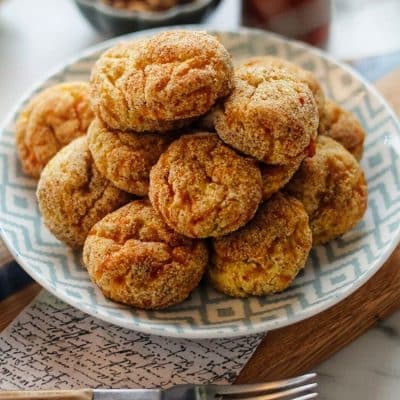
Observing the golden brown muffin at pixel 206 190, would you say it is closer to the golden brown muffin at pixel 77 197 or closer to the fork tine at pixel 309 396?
the golden brown muffin at pixel 77 197

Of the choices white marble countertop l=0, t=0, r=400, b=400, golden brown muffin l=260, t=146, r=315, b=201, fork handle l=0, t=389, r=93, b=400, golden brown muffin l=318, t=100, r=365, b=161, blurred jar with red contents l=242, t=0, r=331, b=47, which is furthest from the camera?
white marble countertop l=0, t=0, r=400, b=400

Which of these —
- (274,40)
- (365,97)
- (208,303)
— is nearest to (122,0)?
(274,40)

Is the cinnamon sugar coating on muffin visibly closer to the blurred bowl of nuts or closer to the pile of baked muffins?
the pile of baked muffins

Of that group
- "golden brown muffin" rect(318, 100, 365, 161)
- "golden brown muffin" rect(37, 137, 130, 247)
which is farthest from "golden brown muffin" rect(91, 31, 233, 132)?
"golden brown muffin" rect(318, 100, 365, 161)

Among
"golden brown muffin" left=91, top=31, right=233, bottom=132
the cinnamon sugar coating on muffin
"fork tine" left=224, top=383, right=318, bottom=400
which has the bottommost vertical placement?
"fork tine" left=224, top=383, right=318, bottom=400

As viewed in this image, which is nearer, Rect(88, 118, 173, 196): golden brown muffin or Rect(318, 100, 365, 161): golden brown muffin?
Rect(88, 118, 173, 196): golden brown muffin

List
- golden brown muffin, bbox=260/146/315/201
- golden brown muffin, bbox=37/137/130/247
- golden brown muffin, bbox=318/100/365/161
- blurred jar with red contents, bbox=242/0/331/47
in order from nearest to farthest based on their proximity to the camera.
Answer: golden brown muffin, bbox=260/146/315/201 < golden brown muffin, bbox=37/137/130/247 < golden brown muffin, bbox=318/100/365/161 < blurred jar with red contents, bbox=242/0/331/47

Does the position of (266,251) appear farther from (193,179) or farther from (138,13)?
(138,13)

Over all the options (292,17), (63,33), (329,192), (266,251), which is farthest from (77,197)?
(63,33)
